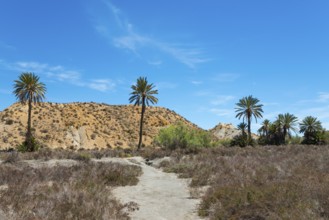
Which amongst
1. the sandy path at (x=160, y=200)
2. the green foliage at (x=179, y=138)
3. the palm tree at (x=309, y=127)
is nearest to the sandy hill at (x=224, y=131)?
the palm tree at (x=309, y=127)

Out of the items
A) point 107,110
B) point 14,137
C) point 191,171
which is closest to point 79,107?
point 107,110

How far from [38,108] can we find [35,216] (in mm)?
85666

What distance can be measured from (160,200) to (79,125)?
238ft

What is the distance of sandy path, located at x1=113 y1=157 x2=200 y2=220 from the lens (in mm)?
10391

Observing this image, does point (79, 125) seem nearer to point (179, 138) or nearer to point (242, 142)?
point (179, 138)

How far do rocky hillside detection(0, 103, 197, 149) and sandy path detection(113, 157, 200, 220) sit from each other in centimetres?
5661

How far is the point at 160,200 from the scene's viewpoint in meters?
13.0

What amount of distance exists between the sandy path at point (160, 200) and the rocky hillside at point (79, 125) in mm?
56614

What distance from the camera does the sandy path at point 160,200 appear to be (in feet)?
34.1

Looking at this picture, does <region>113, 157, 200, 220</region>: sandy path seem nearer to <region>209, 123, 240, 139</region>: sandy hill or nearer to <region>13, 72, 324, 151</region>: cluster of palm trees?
<region>13, 72, 324, 151</region>: cluster of palm trees

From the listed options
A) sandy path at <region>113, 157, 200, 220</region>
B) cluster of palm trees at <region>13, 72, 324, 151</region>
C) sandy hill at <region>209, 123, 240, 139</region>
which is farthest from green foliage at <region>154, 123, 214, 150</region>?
sandy hill at <region>209, 123, 240, 139</region>

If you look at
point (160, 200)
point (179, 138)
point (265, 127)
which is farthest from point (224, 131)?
point (160, 200)

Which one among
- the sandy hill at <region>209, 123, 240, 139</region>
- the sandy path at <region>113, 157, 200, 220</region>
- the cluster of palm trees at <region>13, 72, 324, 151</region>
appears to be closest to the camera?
the sandy path at <region>113, 157, 200, 220</region>

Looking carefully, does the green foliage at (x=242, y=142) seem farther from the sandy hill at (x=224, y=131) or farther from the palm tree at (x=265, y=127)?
the sandy hill at (x=224, y=131)
